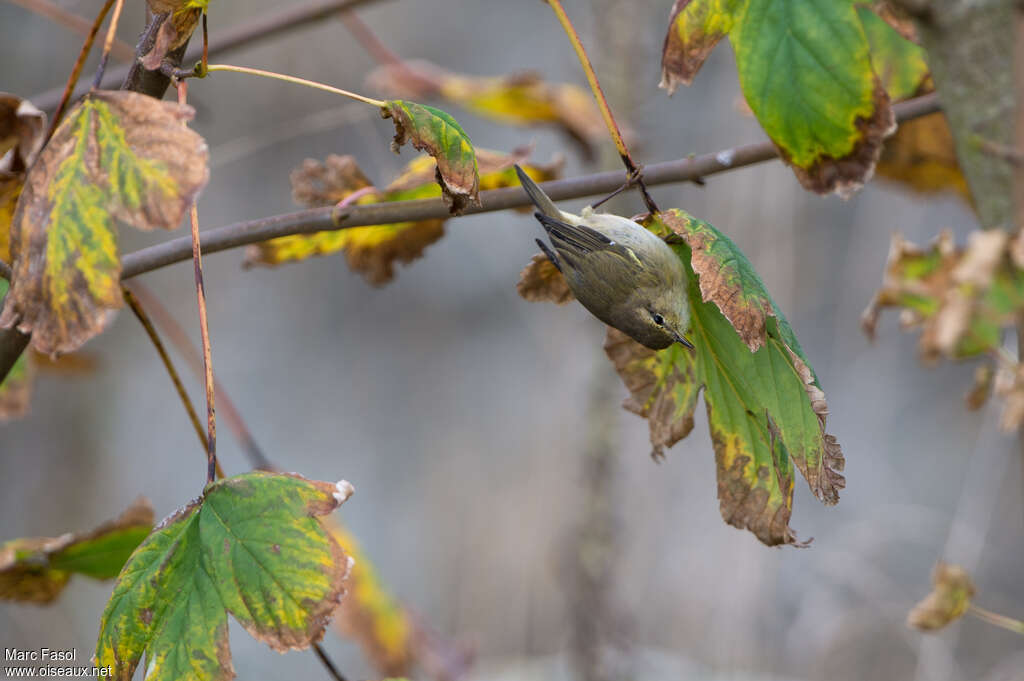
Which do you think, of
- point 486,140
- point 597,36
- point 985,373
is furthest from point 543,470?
point 985,373

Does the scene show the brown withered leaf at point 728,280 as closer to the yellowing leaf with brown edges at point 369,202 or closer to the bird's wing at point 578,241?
the bird's wing at point 578,241

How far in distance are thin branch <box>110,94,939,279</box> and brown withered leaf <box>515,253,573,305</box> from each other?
3.1 inches

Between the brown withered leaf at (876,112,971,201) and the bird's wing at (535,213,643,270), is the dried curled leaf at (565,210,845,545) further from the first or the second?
the brown withered leaf at (876,112,971,201)

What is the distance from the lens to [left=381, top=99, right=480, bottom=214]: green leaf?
62 centimetres

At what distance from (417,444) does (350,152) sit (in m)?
1.26

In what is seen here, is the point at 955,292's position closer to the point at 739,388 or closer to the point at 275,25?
the point at 739,388

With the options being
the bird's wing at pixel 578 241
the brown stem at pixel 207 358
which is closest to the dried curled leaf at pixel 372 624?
the bird's wing at pixel 578 241

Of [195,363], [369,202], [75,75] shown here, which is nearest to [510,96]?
[369,202]

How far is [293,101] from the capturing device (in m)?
4.02

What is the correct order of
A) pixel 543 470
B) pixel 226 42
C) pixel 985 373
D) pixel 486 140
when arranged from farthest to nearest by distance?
1. pixel 486 140
2. pixel 543 470
3. pixel 226 42
4. pixel 985 373

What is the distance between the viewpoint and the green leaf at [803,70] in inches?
27.8

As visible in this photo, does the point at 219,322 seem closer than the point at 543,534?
No

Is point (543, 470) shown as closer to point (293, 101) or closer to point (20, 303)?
point (293, 101)

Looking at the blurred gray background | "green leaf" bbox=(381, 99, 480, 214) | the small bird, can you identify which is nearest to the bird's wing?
the small bird
